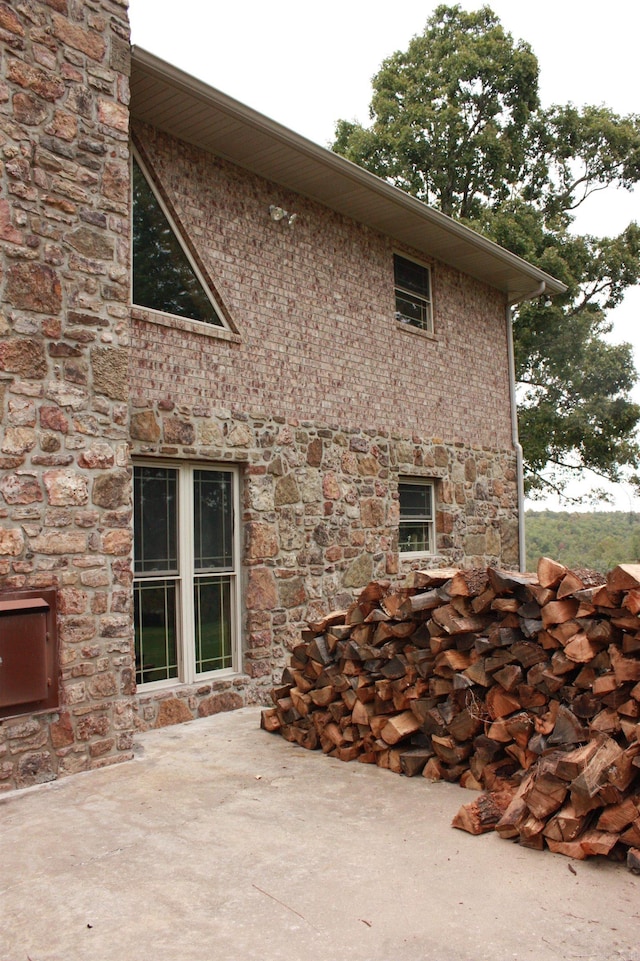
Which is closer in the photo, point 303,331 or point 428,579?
point 428,579

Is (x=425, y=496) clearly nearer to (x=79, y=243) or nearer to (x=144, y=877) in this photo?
(x=79, y=243)

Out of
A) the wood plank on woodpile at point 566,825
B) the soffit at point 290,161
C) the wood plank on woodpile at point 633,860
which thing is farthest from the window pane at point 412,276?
the wood plank on woodpile at point 633,860

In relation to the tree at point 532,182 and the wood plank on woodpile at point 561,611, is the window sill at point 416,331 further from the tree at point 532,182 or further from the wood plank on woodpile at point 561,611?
the tree at point 532,182

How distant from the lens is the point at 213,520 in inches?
290

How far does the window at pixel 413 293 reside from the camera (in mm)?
10123

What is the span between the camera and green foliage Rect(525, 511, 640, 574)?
95.8ft

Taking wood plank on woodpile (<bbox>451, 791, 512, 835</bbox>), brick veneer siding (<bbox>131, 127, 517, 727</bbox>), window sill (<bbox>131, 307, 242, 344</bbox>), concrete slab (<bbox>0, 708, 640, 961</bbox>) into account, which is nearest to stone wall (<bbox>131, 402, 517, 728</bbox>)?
brick veneer siding (<bbox>131, 127, 517, 727</bbox>)

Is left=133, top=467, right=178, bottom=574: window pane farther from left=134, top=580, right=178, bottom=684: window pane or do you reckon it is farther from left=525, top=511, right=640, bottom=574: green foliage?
left=525, top=511, right=640, bottom=574: green foliage

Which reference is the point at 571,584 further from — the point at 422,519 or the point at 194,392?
the point at 422,519

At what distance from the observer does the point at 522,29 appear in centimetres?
1989

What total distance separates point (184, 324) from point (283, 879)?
4.81m

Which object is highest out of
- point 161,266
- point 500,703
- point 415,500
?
Result: point 161,266

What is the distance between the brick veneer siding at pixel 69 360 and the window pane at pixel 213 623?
Answer: 1.51 m

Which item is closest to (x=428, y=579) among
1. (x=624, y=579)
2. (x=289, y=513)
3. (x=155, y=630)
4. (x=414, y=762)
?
(x=414, y=762)
